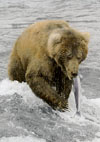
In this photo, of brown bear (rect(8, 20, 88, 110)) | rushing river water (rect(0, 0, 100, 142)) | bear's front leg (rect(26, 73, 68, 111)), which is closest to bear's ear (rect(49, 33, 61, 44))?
brown bear (rect(8, 20, 88, 110))

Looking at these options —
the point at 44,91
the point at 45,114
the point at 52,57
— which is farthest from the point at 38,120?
the point at 52,57

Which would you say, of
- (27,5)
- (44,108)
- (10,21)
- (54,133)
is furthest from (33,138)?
(27,5)

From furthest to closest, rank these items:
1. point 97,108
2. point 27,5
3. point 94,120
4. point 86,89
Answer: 1. point 27,5
2. point 86,89
3. point 97,108
4. point 94,120

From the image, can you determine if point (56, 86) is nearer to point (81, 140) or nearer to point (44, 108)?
point (44, 108)

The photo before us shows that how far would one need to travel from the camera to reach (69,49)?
6.48 metres

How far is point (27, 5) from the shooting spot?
63.7 ft

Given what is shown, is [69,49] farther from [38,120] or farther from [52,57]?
[38,120]

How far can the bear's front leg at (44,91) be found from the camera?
282 inches

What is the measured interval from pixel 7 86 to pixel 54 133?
1.86 metres

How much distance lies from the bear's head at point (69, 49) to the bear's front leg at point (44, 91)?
1.91 feet

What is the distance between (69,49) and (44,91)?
3.08ft

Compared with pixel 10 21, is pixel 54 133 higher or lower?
higher

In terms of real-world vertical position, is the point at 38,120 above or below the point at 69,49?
below

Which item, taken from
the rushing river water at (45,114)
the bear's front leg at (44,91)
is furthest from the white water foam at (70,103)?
the bear's front leg at (44,91)
